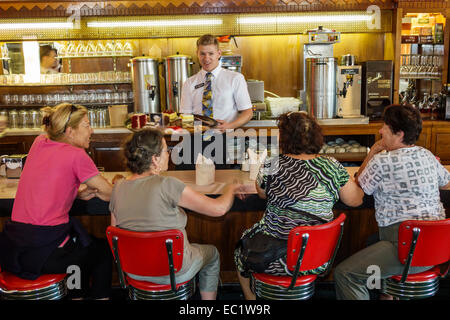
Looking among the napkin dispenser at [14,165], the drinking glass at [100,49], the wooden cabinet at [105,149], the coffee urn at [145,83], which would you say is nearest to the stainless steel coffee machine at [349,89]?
the coffee urn at [145,83]

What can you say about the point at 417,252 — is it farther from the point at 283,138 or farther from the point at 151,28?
the point at 151,28

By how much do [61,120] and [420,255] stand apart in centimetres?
196

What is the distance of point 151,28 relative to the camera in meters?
5.66

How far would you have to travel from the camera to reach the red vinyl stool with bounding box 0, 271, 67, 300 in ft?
7.31

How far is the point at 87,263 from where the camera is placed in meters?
Answer: 2.35

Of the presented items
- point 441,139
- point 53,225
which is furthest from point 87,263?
point 441,139

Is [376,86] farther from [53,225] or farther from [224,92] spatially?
[53,225]

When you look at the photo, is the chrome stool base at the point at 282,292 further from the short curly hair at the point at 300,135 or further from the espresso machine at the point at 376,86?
the espresso machine at the point at 376,86

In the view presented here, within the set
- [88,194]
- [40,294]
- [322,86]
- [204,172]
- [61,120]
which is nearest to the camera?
[40,294]

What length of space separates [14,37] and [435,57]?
5182 mm

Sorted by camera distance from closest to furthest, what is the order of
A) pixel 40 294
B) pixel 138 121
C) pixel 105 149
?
pixel 40 294
pixel 138 121
pixel 105 149

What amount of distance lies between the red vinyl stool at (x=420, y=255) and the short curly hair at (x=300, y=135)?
56 cm

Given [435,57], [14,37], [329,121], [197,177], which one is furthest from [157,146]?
[435,57]

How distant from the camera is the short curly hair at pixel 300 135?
2.27m
